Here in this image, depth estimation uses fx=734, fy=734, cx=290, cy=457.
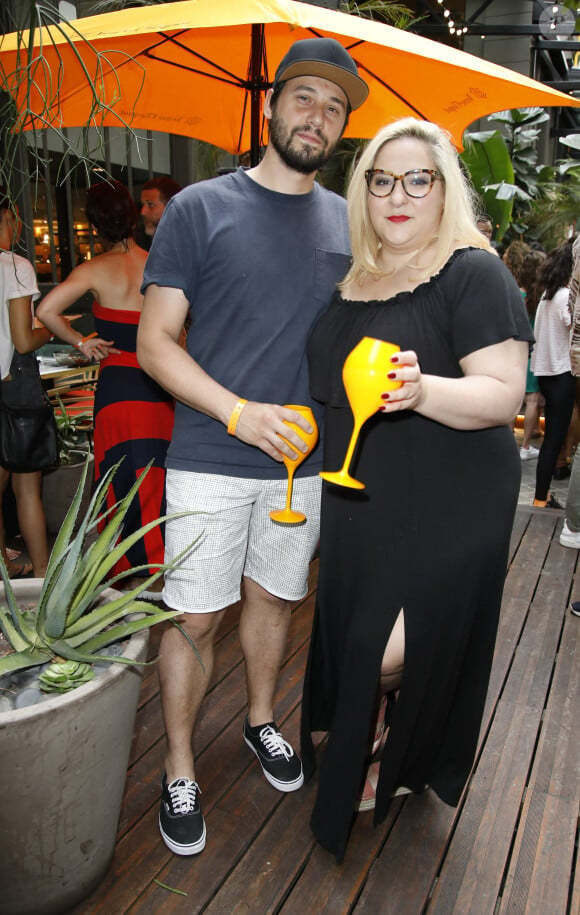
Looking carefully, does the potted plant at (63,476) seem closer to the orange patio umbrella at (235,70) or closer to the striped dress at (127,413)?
the striped dress at (127,413)

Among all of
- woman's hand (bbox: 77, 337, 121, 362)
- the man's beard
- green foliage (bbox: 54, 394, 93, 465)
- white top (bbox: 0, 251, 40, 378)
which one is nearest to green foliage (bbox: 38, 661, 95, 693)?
the man's beard

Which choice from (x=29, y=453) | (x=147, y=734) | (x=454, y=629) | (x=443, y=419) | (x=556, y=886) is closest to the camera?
(x=443, y=419)

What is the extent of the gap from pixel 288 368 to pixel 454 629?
77cm

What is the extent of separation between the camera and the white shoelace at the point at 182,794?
194 cm

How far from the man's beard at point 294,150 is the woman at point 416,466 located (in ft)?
0.63

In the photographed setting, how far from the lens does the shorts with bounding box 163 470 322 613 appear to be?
1896 millimetres

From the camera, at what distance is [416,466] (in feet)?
5.38

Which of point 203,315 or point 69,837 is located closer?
point 69,837

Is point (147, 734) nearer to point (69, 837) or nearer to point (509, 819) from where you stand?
point (69, 837)

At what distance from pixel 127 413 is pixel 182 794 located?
165 centimetres

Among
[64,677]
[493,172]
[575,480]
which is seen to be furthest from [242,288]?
[493,172]

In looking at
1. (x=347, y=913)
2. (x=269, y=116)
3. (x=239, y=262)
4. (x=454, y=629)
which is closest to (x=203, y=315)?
(x=239, y=262)

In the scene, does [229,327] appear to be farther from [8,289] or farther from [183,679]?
[8,289]

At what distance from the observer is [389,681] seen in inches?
72.4
